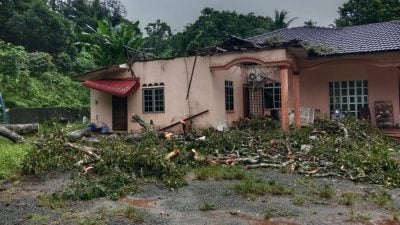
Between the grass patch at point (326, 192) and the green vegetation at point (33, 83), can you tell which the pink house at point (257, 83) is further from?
the grass patch at point (326, 192)

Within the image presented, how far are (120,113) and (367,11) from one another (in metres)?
22.2

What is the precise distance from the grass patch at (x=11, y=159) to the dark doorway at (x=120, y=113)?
274 inches

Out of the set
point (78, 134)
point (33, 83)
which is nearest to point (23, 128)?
point (78, 134)

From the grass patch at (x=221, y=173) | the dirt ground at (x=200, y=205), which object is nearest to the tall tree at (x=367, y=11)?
the grass patch at (x=221, y=173)

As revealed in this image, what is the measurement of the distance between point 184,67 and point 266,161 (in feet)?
24.3

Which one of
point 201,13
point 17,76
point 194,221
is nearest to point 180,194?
point 194,221

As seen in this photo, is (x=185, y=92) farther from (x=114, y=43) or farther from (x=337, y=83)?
(x=114, y=43)

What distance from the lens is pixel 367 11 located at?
1240 inches

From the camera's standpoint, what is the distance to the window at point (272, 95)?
1883cm

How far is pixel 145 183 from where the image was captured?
8656 millimetres

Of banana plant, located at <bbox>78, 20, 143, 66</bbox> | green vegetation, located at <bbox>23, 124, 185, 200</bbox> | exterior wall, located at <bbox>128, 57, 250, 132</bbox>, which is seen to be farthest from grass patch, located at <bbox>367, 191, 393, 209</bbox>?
banana plant, located at <bbox>78, 20, 143, 66</bbox>

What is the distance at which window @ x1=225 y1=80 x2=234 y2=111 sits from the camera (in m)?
17.5

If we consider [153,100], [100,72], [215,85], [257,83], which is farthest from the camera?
[257,83]

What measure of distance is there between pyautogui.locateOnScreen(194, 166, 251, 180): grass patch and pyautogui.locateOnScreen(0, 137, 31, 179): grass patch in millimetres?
4183
